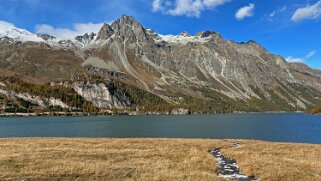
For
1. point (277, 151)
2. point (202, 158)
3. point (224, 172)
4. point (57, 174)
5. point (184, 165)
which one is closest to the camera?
point (57, 174)

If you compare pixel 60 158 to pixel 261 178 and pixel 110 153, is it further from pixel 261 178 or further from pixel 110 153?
pixel 261 178

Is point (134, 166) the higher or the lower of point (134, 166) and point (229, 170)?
the higher

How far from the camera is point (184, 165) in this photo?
41688mm

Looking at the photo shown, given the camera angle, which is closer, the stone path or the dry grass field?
the dry grass field

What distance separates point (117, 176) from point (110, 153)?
15.9m

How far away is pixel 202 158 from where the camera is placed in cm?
4734

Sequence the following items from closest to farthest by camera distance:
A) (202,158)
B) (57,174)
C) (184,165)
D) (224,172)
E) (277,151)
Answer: (57,174) < (224,172) < (184,165) < (202,158) < (277,151)

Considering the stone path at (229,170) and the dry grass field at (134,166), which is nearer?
the dry grass field at (134,166)

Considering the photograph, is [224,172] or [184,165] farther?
[184,165]

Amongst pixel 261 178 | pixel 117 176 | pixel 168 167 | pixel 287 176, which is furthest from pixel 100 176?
pixel 287 176

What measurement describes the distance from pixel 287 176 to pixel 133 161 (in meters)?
17.5

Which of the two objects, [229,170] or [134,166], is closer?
[134,166]

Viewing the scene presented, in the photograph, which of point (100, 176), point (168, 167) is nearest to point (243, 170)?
point (168, 167)

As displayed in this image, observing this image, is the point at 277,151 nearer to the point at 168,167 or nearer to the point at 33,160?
the point at 168,167
